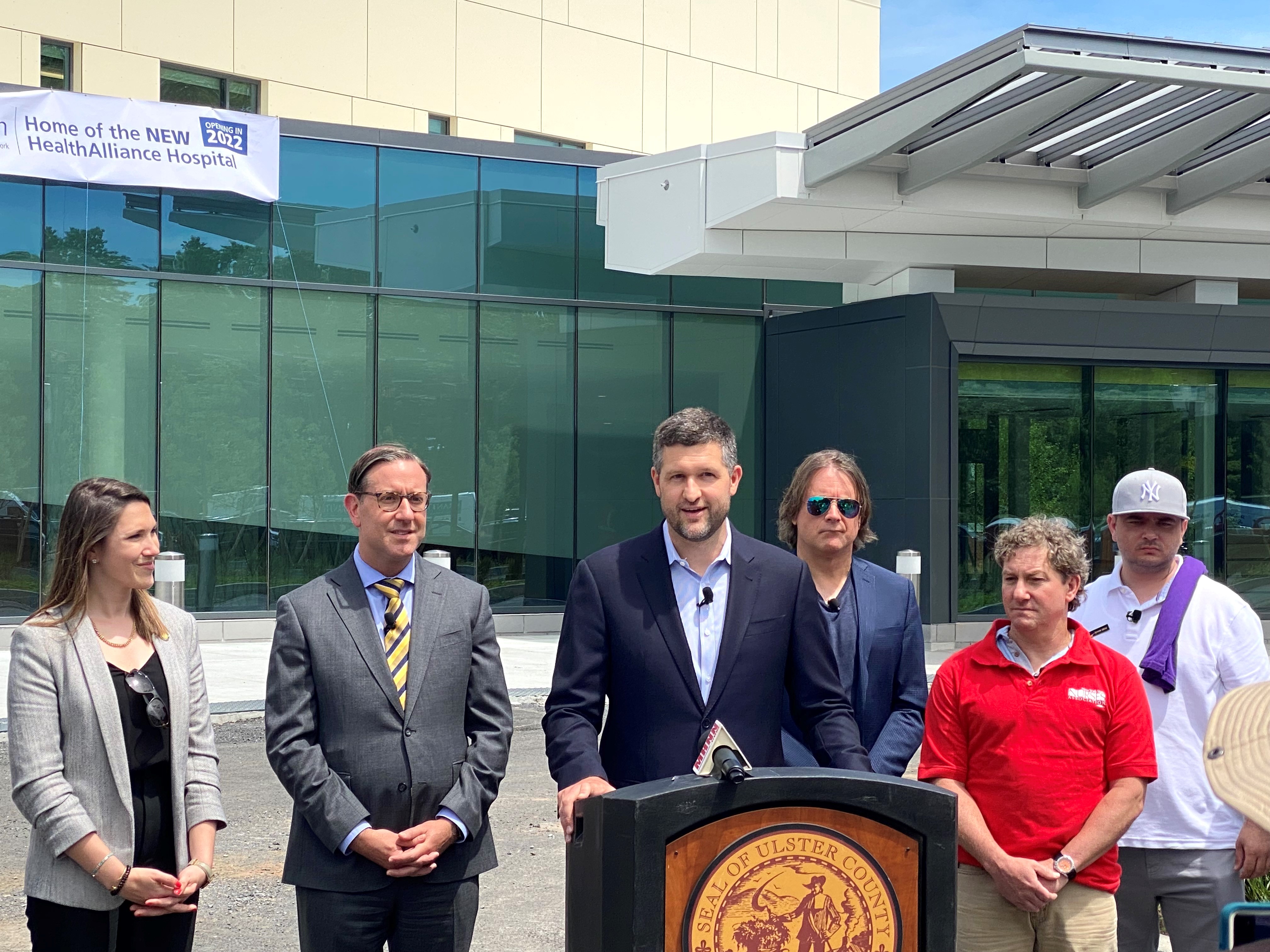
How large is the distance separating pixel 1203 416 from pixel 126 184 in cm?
1392

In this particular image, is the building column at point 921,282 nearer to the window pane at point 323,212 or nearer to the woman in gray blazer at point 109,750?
the window pane at point 323,212

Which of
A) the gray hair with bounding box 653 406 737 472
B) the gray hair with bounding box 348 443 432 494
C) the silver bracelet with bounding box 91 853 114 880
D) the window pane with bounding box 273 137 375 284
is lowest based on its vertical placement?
the silver bracelet with bounding box 91 853 114 880

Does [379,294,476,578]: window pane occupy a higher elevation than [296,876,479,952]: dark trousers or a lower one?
higher

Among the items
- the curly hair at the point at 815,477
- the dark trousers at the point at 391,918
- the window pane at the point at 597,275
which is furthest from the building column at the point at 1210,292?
the dark trousers at the point at 391,918

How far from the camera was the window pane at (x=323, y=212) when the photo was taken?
17.6 meters

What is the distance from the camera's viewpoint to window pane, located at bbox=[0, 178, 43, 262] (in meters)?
16.4

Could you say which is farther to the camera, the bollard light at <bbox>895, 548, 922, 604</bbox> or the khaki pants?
the bollard light at <bbox>895, 548, 922, 604</bbox>

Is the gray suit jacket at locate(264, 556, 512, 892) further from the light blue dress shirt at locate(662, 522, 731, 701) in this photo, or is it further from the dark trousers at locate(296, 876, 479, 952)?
the light blue dress shirt at locate(662, 522, 731, 701)

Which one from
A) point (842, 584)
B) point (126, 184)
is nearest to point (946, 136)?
point (126, 184)

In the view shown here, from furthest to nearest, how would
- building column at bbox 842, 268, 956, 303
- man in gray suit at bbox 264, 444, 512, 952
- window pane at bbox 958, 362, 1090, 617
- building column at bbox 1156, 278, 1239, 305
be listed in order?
building column at bbox 1156, 278, 1239, 305, building column at bbox 842, 268, 956, 303, window pane at bbox 958, 362, 1090, 617, man in gray suit at bbox 264, 444, 512, 952

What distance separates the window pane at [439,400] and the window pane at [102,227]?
3.13m

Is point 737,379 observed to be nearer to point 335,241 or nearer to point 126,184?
point 335,241

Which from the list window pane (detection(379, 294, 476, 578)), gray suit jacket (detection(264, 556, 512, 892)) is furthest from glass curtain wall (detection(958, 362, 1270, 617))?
gray suit jacket (detection(264, 556, 512, 892))

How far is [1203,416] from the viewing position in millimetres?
18062
